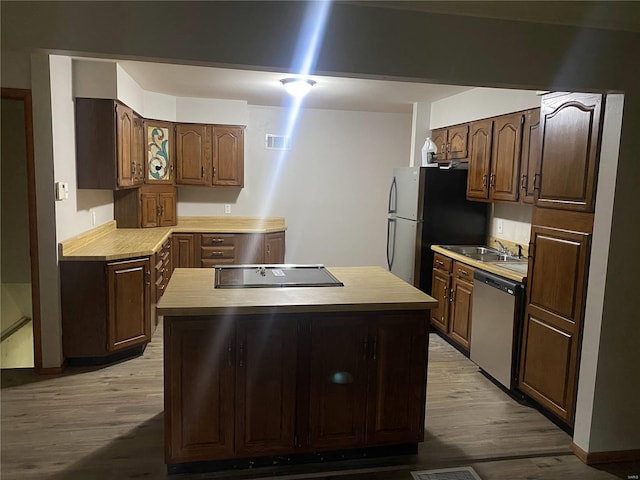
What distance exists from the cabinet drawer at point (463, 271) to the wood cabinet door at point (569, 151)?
983mm

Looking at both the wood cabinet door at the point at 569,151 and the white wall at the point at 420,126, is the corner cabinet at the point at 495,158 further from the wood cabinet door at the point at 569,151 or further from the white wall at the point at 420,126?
the white wall at the point at 420,126

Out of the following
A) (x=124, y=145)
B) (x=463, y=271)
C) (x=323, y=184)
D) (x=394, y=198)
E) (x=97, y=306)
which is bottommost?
(x=97, y=306)

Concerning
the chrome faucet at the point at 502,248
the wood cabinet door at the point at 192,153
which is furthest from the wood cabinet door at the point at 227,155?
the chrome faucet at the point at 502,248

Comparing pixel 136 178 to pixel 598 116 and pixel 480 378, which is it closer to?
pixel 480 378

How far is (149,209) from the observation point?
5539 mm

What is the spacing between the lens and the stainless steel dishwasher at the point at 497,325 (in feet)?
11.4

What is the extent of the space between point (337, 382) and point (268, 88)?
3460 mm

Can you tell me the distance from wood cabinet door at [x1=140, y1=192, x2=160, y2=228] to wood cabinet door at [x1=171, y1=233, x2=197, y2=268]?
0.32m

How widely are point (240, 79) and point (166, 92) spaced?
1399mm

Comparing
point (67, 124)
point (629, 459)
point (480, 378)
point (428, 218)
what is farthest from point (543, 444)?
point (67, 124)

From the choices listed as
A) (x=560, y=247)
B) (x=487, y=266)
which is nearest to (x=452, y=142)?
(x=487, y=266)

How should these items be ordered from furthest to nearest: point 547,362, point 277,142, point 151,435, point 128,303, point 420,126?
1. point 277,142
2. point 420,126
3. point 128,303
4. point 547,362
5. point 151,435

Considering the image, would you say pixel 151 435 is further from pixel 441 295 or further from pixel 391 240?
pixel 391 240

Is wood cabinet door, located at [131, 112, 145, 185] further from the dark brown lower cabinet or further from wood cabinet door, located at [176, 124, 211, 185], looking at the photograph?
the dark brown lower cabinet
